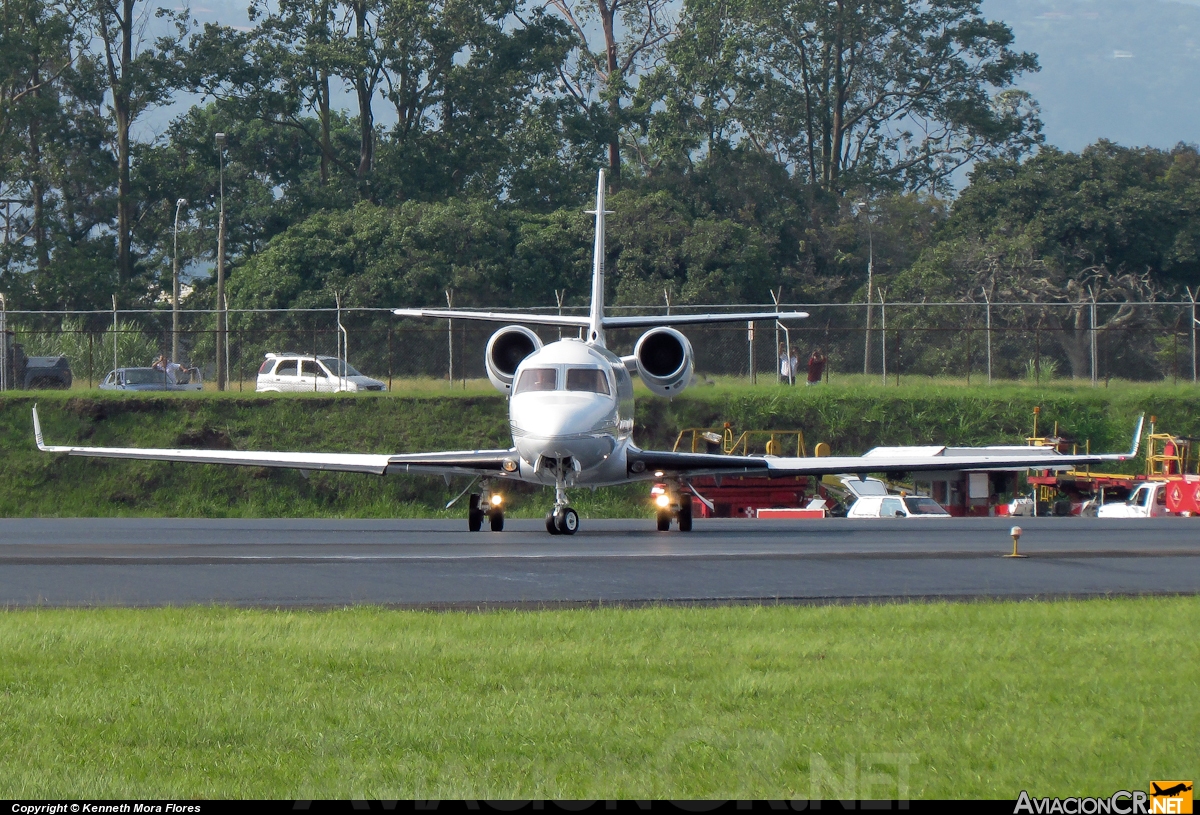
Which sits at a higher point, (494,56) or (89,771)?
(494,56)

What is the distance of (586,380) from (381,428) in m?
15.1

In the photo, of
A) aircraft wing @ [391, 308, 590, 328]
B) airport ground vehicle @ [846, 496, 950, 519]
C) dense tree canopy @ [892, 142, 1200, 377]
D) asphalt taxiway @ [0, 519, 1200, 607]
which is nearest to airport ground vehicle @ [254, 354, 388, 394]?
airport ground vehicle @ [846, 496, 950, 519]

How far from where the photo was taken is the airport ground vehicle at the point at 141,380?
40.7 m

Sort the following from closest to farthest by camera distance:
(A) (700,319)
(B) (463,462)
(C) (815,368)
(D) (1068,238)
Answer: (B) (463,462), (A) (700,319), (C) (815,368), (D) (1068,238)

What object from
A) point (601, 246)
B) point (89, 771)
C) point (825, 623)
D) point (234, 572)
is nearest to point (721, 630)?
point (825, 623)

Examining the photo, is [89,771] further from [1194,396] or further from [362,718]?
[1194,396]

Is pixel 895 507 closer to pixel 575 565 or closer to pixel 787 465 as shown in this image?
pixel 787 465

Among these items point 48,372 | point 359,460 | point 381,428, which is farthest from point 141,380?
point 359,460

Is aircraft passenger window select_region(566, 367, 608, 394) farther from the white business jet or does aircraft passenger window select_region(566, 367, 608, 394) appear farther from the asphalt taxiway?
→ the asphalt taxiway

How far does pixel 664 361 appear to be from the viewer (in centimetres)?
2400

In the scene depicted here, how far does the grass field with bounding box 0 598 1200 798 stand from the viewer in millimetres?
6152

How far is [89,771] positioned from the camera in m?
6.25

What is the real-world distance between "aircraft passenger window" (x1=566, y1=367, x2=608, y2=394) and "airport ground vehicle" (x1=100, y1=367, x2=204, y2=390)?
22.8 metres

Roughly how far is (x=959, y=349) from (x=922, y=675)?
3779 cm
